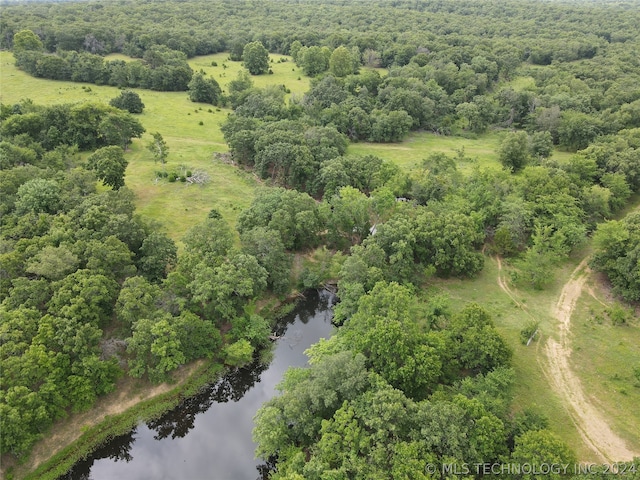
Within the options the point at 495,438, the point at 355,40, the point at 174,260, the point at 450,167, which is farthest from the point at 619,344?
the point at 355,40

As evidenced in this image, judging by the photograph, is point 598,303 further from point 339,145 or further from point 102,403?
point 102,403

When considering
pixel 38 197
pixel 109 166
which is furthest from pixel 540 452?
pixel 109 166

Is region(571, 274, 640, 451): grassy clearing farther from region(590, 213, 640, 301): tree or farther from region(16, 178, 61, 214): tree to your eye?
region(16, 178, 61, 214): tree

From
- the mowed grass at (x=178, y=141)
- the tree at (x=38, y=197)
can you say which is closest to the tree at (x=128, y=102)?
the mowed grass at (x=178, y=141)

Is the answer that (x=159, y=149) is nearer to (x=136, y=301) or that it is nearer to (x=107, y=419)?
(x=136, y=301)

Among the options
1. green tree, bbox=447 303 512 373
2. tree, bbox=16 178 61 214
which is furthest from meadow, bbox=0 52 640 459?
tree, bbox=16 178 61 214

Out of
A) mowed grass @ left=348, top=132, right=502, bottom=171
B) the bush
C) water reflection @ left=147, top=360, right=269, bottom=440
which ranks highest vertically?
mowed grass @ left=348, top=132, right=502, bottom=171
